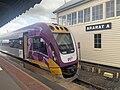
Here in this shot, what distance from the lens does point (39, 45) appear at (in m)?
10.1

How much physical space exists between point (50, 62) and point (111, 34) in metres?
5.84

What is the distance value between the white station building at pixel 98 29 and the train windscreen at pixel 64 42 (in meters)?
3.96

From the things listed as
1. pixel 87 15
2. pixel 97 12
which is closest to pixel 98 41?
pixel 97 12

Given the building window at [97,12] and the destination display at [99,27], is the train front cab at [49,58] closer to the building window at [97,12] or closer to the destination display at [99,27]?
the destination display at [99,27]

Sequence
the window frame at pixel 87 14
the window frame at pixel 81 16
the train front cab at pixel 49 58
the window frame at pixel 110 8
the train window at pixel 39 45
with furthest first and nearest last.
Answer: the window frame at pixel 81 16
the window frame at pixel 87 14
the window frame at pixel 110 8
the train window at pixel 39 45
the train front cab at pixel 49 58

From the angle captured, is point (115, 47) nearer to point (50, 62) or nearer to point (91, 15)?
point (91, 15)

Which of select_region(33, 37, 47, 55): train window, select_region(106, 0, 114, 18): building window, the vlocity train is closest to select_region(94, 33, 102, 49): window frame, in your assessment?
select_region(106, 0, 114, 18): building window

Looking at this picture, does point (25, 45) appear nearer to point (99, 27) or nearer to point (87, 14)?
point (99, 27)

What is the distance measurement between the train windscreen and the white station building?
3956 mm

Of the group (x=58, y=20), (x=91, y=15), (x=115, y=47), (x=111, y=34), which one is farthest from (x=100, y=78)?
(x=58, y=20)

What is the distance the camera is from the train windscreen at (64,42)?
9.26 meters

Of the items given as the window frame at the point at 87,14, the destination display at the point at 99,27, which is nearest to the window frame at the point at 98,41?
the destination display at the point at 99,27

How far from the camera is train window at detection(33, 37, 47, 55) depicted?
956cm

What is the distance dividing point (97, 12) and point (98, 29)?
1.53 m
